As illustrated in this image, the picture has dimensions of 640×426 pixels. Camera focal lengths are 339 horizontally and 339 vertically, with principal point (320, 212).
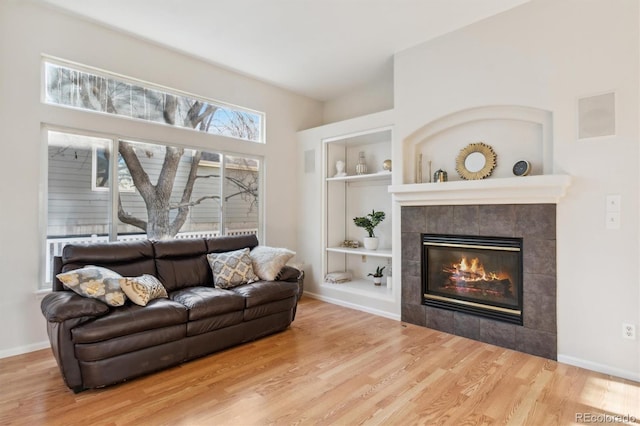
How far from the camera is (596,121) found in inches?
107

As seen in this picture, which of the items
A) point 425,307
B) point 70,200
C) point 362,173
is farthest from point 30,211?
point 425,307

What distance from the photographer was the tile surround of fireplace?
9.70 feet

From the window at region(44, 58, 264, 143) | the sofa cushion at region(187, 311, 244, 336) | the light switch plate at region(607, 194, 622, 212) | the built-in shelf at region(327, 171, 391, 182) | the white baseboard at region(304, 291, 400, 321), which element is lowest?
the white baseboard at region(304, 291, 400, 321)

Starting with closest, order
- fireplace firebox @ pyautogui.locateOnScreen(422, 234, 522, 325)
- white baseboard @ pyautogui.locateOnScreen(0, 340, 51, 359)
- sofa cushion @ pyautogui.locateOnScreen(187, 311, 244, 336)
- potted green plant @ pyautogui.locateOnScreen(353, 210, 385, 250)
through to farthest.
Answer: sofa cushion @ pyautogui.locateOnScreen(187, 311, 244, 336) → white baseboard @ pyautogui.locateOnScreen(0, 340, 51, 359) → fireplace firebox @ pyautogui.locateOnScreen(422, 234, 522, 325) → potted green plant @ pyautogui.locateOnScreen(353, 210, 385, 250)

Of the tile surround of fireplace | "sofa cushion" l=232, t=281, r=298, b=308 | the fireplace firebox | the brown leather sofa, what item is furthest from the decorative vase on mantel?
"sofa cushion" l=232, t=281, r=298, b=308

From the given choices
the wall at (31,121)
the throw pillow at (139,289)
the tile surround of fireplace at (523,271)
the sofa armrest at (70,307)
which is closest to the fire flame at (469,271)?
the tile surround of fireplace at (523,271)

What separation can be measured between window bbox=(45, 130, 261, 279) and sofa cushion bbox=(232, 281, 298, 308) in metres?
1.39

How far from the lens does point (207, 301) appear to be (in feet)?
9.59

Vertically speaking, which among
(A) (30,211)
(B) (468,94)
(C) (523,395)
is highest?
(B) (468,94)

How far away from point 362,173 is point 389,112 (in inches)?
38.5

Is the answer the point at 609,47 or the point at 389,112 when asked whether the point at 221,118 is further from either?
the point at 609,47

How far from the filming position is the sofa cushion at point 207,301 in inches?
112

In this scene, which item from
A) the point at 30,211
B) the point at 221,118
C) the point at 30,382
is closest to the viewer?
the point at 30,382

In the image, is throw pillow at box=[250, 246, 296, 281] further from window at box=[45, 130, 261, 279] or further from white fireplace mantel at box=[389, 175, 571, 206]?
white fireplace mantel at box=[389, 175, 571, 206]
